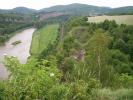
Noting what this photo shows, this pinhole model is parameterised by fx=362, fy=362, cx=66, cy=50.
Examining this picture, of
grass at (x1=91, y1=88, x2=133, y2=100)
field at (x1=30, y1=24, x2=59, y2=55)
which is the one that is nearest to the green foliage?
grass at (x1=91, y1=88, x2=133, y2=100)

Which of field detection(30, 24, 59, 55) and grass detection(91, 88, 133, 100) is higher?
grass detection(91, 88, 133, 100)

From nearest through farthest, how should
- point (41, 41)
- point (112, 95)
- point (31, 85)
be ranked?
point (31, 85) < point (112, 95) < point (41, 41)

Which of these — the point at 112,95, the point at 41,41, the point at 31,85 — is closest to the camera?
the point at 31,85

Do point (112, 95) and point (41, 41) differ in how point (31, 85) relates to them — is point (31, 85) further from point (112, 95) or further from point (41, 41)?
point (41, 41)

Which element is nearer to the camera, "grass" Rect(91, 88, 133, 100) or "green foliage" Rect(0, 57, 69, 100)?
"green foliage" Rect(0, 57, 69, 100)

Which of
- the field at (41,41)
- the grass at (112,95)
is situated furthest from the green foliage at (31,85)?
the field at (41,41)

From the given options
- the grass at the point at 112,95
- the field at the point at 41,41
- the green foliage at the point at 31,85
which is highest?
the green foliage at the point at 31,85

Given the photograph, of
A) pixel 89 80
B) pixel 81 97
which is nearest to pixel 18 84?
pixel 81 97

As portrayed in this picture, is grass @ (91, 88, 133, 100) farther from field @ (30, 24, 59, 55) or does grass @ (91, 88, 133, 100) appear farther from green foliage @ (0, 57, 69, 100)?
field @ (30, 24, 59, 55)

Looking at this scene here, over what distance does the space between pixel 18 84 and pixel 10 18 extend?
4534 inches

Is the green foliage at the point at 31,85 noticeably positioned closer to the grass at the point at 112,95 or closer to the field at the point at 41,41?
the grass at the point at 112,95

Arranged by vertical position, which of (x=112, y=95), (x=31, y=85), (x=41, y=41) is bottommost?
(x=41, y=41)

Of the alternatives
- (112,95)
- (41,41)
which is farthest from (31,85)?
(41,41)

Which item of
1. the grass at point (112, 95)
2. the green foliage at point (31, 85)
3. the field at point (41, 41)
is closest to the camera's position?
the green foliage at point (31, 85)
